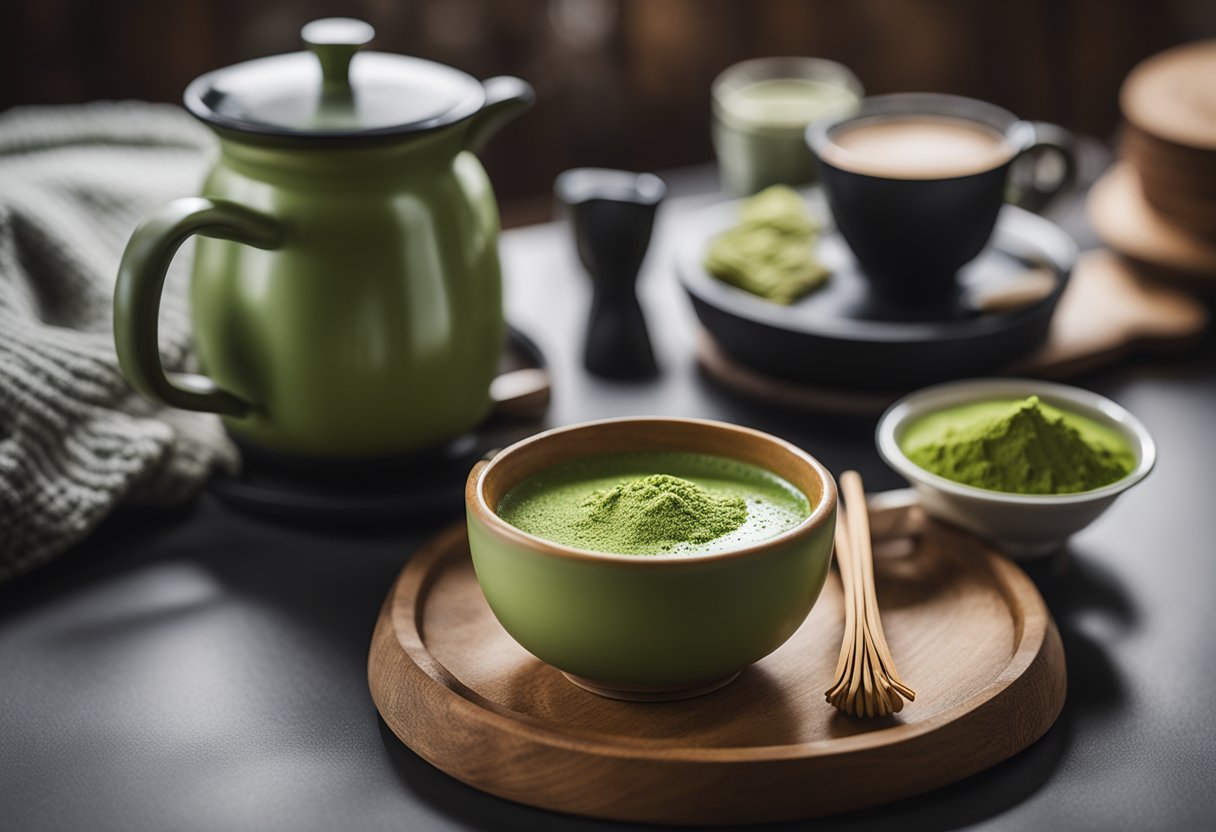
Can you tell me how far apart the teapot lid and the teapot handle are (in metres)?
0.06

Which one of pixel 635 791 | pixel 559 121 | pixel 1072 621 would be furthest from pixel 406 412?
pixel 559 121

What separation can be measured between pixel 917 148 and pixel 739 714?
61cm

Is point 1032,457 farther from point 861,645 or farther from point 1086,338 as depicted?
point 1086,338

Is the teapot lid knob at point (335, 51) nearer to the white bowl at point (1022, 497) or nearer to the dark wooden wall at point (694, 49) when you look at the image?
the white bowl at point (1022, 497)

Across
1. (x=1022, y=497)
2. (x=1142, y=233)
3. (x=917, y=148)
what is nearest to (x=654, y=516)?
(x=1022, y=497)

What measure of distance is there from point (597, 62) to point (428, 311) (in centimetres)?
140

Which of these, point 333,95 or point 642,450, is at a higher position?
point 333,95

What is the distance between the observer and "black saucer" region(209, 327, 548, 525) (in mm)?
882

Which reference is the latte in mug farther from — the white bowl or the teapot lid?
the teapot lid

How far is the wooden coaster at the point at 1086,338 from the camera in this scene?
→ 3.43 ft

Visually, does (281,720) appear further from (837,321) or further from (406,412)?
(837,321)

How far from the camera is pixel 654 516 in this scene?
2.22ft

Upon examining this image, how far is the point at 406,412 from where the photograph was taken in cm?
86

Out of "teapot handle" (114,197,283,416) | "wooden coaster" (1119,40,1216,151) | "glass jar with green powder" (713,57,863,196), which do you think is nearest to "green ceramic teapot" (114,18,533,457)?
"teapot handle" (114,197,283,416)
